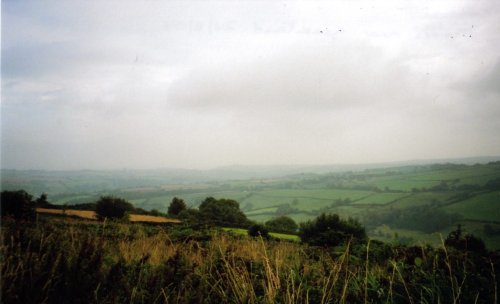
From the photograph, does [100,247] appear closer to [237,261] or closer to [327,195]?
[237,261]

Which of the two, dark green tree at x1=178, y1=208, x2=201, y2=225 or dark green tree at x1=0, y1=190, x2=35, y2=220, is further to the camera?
dark green tree at x1=178, y1=208, x2=201, y2=225

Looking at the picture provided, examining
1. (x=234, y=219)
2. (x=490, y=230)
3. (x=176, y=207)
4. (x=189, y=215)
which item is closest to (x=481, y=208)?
(x=490, y=230)

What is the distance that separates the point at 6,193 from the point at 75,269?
1603 centimetres

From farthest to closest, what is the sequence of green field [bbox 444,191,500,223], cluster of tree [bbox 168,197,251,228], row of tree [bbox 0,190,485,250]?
green field [bbox 444,191,500,223], cluster of tree [bbox 168,197,251,228], row of tree [bbox 0,190,485,250]

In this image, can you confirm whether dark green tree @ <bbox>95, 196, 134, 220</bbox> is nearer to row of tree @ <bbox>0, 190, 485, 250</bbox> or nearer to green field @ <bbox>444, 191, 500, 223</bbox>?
row of tree @ <bbox>0, 190, 485, 250</bbox>

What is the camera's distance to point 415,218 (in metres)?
77.8

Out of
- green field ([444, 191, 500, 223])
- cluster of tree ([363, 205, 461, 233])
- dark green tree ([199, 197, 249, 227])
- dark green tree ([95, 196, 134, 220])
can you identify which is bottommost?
cluster of tree ([363, 205, 461, 233])

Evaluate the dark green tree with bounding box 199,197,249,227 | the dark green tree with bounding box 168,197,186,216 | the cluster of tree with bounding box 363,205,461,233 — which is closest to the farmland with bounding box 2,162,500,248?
the cluster of tree with bounding box 363,205,461,233

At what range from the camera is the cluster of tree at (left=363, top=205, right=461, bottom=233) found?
7188 cm

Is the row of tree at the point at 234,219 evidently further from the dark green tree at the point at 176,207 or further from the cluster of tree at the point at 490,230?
Result: the cluster of tree at the point at 490,230

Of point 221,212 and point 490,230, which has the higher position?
point 221,212

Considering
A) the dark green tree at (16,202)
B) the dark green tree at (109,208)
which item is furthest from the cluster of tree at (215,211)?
the dark green tree at (16,202)

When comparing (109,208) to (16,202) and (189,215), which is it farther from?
(189,215)

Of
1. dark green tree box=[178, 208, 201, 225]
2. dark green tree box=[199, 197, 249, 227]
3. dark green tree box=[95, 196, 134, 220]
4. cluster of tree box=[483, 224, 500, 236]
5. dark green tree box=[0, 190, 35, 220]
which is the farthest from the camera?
cluster of tree box=[483, 224, 500, 236]
